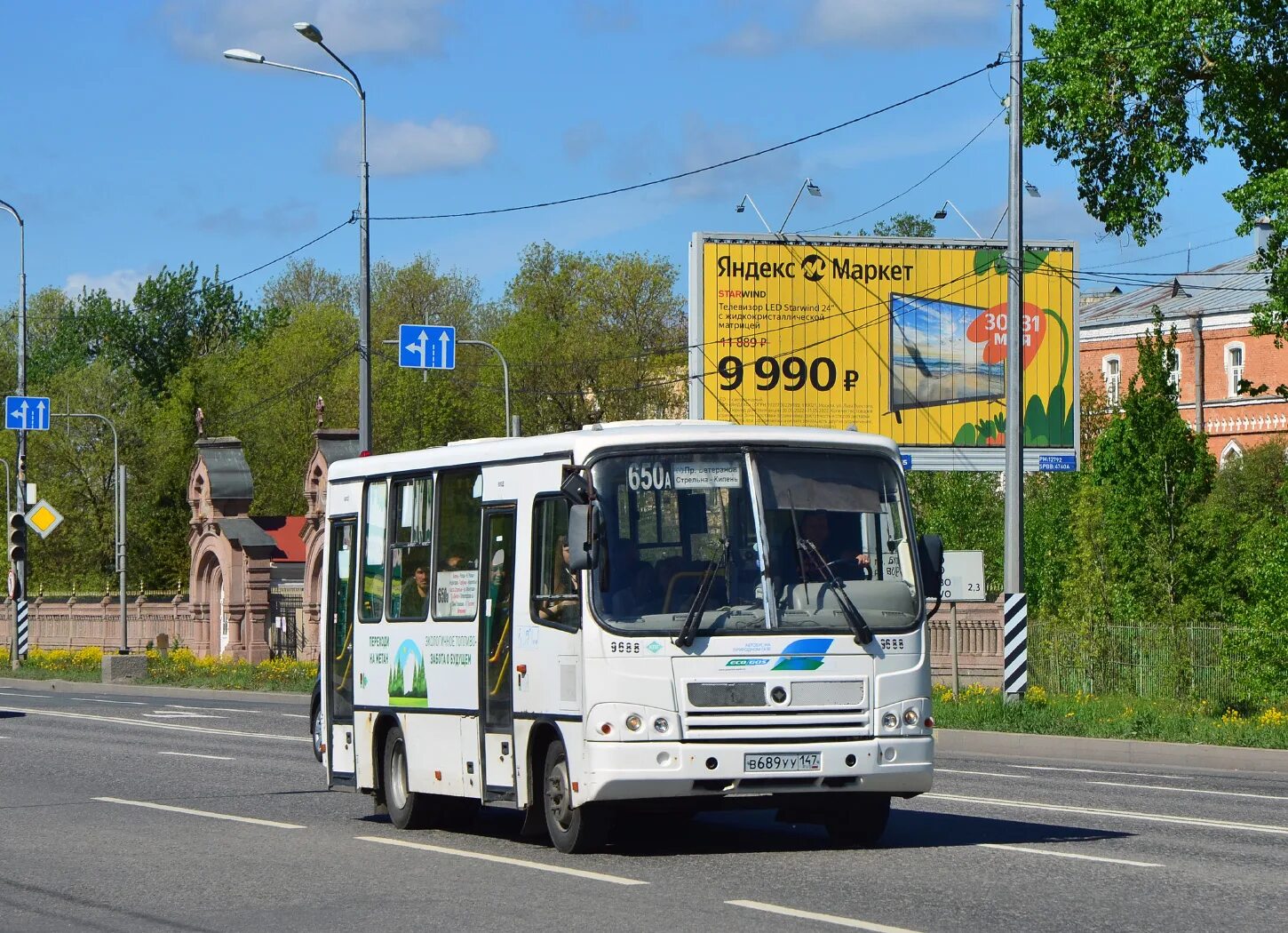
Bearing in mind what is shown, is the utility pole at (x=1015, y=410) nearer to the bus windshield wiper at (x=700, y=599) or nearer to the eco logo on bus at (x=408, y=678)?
the eco logo on bus at (x=408, y=678)

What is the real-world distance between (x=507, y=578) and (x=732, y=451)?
1769 mm

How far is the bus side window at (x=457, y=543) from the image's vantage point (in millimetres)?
13617

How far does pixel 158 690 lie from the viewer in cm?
4331

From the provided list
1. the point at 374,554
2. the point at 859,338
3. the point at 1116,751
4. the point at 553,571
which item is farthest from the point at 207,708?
the point at 553,571

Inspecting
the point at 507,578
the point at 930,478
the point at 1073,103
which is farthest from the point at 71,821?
the point at 930,478

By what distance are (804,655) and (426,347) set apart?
2383 centimetres

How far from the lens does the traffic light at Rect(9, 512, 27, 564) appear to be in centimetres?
4634

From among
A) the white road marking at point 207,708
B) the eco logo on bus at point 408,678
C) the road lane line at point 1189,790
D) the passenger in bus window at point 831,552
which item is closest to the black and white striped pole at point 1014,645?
the road lane line at point 1189,790

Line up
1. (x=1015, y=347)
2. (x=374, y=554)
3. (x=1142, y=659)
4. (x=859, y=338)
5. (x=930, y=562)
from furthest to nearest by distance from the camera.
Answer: (x=859, y=338) < (x=1142, y=659) < (x=1015, y=347) < (x=374, y=554) < (x=930, y=562)

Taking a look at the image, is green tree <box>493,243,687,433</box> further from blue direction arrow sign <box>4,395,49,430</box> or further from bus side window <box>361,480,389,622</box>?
bus side window <box>361,480,389,622</box>

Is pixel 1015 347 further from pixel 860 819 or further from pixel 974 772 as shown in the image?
pixel 860 819

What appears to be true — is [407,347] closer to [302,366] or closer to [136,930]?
[136,930]

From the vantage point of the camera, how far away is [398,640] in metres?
14.5

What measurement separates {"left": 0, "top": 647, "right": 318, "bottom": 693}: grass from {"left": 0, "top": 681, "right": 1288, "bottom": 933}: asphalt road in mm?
23522
